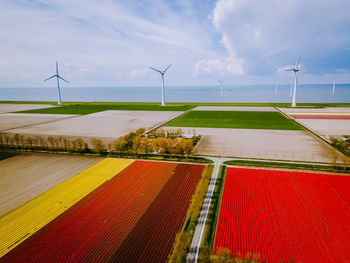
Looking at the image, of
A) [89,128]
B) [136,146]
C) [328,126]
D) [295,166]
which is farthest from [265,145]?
[89,128]

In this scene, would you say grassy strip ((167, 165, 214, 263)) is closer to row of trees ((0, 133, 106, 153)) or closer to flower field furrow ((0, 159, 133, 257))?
flower field furrow ((0, 159, 133, 257))

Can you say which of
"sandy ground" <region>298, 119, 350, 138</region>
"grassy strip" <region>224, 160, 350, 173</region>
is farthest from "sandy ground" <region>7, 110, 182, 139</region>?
"sandy ground" <region>298, 119, 350, 138</region>

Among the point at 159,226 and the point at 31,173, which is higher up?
the point at 31,173

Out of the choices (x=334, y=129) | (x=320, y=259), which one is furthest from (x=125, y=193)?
(x=334, y=129)

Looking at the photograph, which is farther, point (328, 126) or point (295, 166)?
point (328, 126)

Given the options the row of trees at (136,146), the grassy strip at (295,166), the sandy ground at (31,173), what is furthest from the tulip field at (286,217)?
the sandy ground at (31,173)

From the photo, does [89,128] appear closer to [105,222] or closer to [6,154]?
[6,154]
